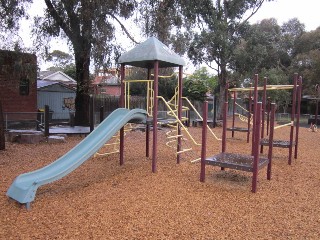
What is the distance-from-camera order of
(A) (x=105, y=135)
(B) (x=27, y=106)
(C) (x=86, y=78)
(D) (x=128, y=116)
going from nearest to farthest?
(A) (x=105, y=135), (D) (x=128, y=116), (C) (x=86, y=78), (B) (x=27, y=106)

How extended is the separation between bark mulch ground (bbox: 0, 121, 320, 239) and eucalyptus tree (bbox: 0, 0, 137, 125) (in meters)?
5.16

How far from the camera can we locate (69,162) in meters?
5.02

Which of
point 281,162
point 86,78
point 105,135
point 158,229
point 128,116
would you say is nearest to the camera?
point 158,229

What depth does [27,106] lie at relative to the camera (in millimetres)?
17391

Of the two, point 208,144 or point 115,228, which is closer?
point 115,228

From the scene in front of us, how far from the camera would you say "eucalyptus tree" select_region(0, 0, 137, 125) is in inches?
400

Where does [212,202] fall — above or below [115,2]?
below

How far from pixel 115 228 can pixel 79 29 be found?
934 centimetres

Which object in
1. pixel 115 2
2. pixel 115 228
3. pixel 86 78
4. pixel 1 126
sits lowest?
pixel 115 228

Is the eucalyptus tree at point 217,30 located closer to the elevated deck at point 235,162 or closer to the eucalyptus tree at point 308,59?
the eucalyptus tree at point 308,59

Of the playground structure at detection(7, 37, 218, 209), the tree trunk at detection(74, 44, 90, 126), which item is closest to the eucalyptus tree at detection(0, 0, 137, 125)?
the tree trunk at detection(74, 44, 90, 126)

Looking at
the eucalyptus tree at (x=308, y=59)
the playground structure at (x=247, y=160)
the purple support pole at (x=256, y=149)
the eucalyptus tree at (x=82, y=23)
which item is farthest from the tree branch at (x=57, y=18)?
the eucalyptus tree at (x=308, y=59)

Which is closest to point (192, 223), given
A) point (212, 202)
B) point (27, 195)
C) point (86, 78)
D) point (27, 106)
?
point (212, 202)

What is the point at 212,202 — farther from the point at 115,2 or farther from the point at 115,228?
the point at 115,2
